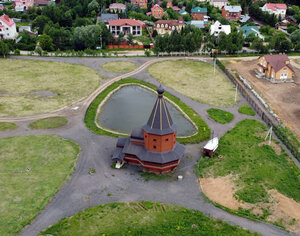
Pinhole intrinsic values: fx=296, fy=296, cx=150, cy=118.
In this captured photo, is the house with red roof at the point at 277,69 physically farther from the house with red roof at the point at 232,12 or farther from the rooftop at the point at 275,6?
the rooftop at the point at 275,6

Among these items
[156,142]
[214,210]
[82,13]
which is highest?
[82,13]

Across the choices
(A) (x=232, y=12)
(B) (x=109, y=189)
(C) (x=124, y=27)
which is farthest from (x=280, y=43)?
(B) (x=109, y=189)

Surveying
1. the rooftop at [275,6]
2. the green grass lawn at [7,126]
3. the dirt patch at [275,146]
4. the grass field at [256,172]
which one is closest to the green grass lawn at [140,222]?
the grass field at [256,172]

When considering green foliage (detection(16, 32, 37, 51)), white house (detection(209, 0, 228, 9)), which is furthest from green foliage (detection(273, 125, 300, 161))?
white house (detection(209, 0, 228, 9))

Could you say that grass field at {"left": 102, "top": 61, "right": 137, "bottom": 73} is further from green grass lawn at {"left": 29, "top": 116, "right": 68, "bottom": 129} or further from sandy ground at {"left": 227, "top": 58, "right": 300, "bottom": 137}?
green grass lawn at {"left": 29, "top": 116, "right": 68, "bottom": 129}

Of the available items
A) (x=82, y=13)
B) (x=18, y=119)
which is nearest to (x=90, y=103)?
(x=18, y=119)

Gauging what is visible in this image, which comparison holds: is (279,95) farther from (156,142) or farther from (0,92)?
(0,92)
